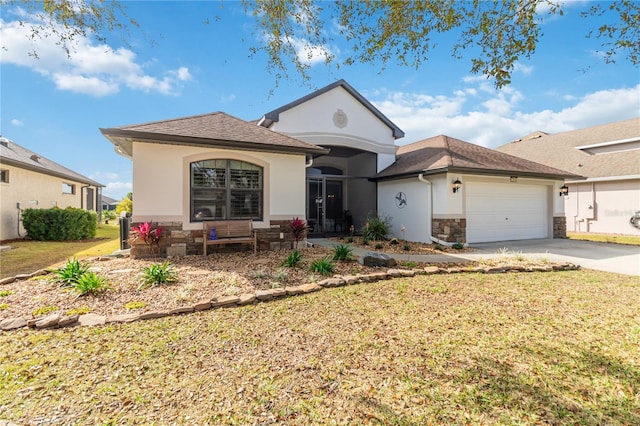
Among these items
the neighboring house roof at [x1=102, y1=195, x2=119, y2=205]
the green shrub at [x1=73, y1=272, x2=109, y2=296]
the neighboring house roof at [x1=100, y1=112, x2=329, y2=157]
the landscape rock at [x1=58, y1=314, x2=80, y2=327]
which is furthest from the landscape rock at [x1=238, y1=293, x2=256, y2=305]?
the neighboring house roof at [x1=102, y1=195, x2=119, y2=205]

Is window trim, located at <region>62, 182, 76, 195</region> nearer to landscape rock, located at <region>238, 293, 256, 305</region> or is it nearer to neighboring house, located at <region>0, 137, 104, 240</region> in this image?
neighboring house, located at <region>0, 137, 104, 240</region>

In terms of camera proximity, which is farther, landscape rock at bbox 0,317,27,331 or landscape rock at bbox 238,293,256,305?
landscape rock at bbox 238,293,256,305

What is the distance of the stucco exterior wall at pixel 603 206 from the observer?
1516 centimetres

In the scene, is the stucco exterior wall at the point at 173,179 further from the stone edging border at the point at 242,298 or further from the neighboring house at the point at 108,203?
the neighboring house at the point at 108,203

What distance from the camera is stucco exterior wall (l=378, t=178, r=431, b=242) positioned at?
11.6 metres

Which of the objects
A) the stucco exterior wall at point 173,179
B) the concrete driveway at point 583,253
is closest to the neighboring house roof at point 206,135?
the stucco exterior wall at point 173,179

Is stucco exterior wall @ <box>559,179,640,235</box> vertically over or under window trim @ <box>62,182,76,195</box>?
under

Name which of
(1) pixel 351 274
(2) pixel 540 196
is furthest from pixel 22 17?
(2) pixel 540 196

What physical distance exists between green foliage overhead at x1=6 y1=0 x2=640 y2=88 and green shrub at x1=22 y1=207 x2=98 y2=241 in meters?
11.0

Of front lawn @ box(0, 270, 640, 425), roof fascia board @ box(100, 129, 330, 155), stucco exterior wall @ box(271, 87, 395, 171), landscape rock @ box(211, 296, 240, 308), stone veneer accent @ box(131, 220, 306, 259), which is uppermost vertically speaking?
stucco exterior wall @ box(271, 87, 395, 171)

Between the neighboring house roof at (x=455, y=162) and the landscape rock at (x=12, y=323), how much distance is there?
439 inches

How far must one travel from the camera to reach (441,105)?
33.3 ft

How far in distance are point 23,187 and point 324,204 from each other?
45.6 feet

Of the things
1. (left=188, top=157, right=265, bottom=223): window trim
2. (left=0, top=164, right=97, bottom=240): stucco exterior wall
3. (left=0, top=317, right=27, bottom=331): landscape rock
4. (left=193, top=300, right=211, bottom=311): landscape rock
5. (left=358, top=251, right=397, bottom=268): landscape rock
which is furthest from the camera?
(left=0, top=164, right=97, bottom=240): stucco exterior wall
